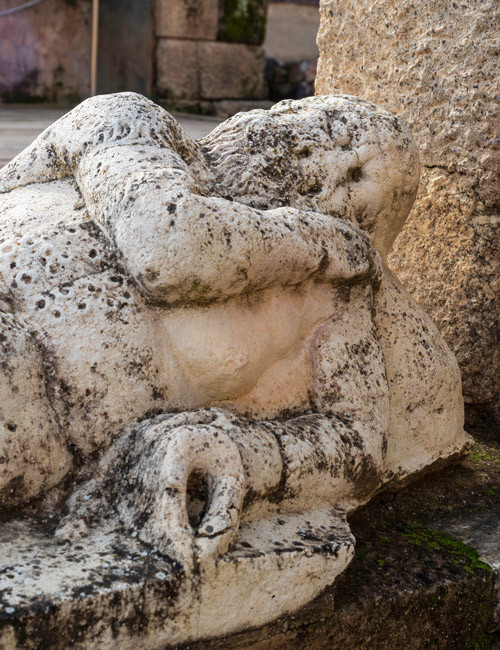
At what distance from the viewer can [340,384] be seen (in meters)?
2.34

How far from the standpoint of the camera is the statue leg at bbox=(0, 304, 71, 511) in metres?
1.89

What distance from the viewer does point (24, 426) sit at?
6.27 feet

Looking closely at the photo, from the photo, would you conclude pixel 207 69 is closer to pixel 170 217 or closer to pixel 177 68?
pixel 177 68

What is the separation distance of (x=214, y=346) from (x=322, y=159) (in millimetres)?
655

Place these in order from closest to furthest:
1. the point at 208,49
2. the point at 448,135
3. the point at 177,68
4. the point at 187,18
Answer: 1. the point at 448,135
2. the point at 187,18
3. the point at 177,68
4. the point at 208,49

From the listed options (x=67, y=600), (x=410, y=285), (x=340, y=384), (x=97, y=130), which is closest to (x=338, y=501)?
(x=340, y=384)

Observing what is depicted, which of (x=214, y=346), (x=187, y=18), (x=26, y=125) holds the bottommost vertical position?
(x=26, y=125)

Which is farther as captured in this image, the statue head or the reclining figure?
the statue head

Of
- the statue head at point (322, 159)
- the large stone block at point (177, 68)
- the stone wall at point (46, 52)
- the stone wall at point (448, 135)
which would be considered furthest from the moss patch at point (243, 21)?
the statue head at point (322, 159)

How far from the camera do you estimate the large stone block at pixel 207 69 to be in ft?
30.2

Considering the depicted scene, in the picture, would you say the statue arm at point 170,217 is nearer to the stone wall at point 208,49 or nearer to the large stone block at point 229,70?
the stone wall at point 208,49

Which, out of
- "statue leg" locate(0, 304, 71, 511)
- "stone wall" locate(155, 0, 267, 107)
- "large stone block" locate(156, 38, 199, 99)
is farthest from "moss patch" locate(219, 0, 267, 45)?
"statue leg" locate(0, 304, 71, 511)

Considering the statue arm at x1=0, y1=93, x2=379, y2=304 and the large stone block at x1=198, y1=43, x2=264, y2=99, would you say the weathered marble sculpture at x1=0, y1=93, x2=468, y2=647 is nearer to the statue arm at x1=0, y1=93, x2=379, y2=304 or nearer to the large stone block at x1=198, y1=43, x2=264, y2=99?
the statue arm at x1=0, y1=93, x2=379, y2=304

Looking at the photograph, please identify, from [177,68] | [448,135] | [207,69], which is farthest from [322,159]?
[207,69]
